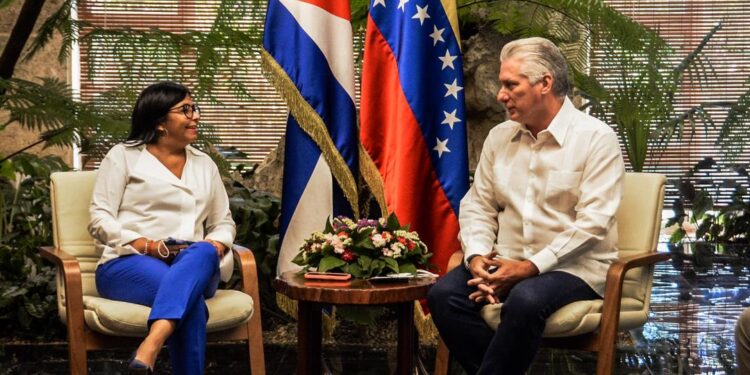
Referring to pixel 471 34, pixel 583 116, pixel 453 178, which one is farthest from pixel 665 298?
pixel 583 116

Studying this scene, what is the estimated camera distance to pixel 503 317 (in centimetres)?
315

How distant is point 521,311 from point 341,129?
1314 mm

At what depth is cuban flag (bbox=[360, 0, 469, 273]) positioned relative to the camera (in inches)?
162

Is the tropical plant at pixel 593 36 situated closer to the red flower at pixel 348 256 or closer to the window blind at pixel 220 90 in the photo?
the red flower at pixel 348 256

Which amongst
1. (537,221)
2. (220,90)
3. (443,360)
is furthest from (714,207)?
(537,221)

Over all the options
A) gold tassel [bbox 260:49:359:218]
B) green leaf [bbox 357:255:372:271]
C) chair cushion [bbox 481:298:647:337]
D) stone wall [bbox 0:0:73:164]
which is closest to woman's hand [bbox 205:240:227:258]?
green leaf [bbox 357:255:372:271]

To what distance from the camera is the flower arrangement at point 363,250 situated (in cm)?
336

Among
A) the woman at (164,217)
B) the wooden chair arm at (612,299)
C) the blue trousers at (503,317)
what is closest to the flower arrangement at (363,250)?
the blue trousers at (503,317)

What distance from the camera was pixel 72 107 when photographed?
4297mm

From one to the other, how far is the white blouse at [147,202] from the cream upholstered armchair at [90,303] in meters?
0.12

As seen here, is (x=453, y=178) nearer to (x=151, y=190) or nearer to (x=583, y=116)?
(x=583, y=116)

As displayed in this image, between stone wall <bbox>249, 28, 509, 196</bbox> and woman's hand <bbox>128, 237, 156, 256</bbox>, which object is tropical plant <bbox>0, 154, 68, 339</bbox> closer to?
woman's hand <bbox>128, 237, 156, 256</bbox>

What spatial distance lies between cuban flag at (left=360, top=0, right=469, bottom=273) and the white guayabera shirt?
56 centimetres

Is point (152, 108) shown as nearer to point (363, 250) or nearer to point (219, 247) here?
point (219, 247)
